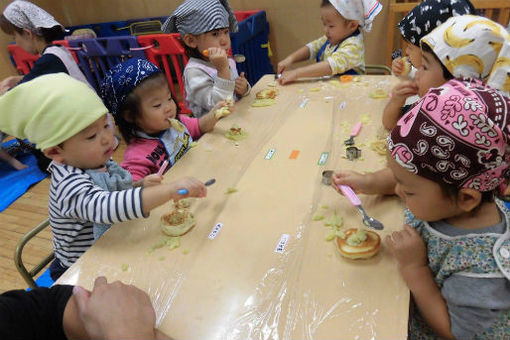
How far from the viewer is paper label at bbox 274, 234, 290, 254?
817 mm

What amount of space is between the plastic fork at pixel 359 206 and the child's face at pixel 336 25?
1350mm

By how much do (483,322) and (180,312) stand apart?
60 cm

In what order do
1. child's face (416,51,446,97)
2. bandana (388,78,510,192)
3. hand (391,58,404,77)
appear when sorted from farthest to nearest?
hand (391,58,404,77) < child's face (416,51,446,97) < bandana (388,78,510,192)

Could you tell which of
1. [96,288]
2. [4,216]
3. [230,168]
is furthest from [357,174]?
[4,216]

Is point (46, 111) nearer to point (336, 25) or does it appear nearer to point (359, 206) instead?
point (359, 206)

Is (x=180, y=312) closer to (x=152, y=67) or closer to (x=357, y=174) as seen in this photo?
(x=357, y=174)

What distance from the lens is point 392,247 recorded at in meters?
0.77

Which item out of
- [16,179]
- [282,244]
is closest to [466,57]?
[282,244]

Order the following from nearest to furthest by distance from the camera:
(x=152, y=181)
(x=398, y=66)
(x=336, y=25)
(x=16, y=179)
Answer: (x=152, y=181)
(x=398, y=66)
(x=336, y=25)
(x=16, y=179)

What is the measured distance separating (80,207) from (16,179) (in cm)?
262

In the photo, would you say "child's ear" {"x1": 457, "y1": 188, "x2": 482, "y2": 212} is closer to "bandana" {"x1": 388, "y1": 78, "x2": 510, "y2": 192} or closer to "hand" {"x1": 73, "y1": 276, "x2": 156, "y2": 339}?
"bandana" {"x1": 388, "y1": 78, "x2": 510, "y2": 192}

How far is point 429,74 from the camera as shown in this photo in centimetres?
110

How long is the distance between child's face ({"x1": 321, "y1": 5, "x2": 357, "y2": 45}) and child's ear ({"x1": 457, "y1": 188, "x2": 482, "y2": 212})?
A: 1.56 meters

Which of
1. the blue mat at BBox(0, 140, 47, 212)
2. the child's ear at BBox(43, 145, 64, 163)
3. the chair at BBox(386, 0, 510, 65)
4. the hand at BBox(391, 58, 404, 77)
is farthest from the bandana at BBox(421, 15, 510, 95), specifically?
the blue mat at BBox(0, 140, 47, 212)
